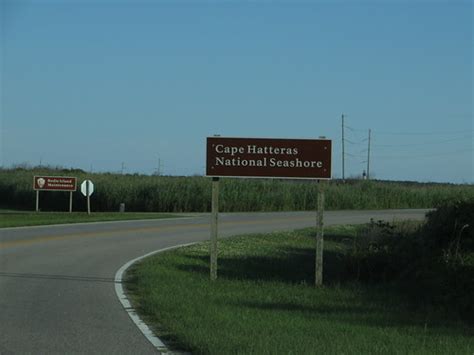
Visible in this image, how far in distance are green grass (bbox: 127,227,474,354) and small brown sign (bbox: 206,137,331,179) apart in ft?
7.48

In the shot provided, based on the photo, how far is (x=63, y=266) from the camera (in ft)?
55.8

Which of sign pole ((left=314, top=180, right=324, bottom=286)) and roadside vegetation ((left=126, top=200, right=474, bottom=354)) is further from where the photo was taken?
sign pole ((left=314, top=180, right=324, bottom=286))

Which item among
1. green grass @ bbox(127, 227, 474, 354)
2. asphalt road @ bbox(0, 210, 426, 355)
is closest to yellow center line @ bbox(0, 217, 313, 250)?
asphalt road @ bbox(0, 210, 426, 355)

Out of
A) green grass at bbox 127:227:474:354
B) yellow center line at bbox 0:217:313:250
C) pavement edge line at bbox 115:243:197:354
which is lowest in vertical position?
pavement edge line at bbox 115:243:197:354

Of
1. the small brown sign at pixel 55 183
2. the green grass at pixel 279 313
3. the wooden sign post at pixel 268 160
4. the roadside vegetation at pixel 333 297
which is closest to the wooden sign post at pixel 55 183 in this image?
the small brown sign at pixel 55 183

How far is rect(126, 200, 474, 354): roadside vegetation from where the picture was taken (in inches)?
344

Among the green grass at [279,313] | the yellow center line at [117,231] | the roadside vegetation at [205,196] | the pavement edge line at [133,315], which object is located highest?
the roadside vegetation at [205,196]

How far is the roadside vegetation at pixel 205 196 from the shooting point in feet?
161

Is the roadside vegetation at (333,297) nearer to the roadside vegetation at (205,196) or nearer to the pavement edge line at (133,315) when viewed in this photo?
the pavement edge line at (133,315)

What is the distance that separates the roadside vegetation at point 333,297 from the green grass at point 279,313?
→ 0.05ft

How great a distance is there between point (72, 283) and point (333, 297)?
5193 mm

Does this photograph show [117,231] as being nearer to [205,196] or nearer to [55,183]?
[55,183]

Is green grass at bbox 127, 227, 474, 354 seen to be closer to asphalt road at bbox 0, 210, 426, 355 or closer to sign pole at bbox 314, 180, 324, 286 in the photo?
sign pole at bbox 314, 180, 324, 286

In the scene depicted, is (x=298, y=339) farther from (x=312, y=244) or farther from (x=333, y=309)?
(x=312, y=244)
